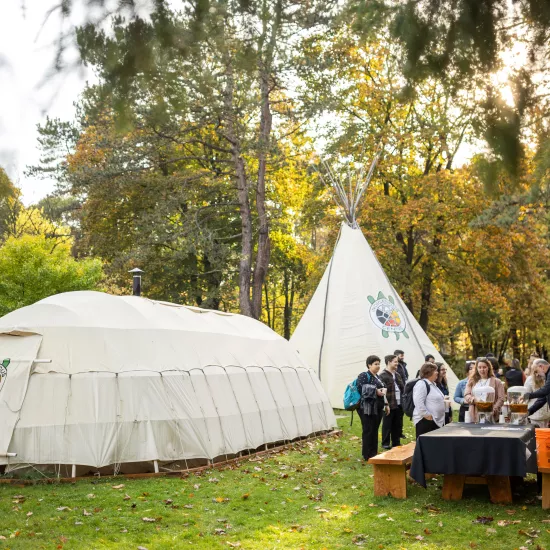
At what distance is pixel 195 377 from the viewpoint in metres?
12.5

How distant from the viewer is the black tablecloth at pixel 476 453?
8367 millimetres

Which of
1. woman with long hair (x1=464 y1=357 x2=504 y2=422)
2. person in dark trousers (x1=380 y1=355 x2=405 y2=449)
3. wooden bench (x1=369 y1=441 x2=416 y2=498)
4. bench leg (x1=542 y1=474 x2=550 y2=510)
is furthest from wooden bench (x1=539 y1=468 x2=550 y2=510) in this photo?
person in dark trousers (x1=380 y1=355 x2=405 y2=449)

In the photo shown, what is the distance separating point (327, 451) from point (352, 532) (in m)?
5.89

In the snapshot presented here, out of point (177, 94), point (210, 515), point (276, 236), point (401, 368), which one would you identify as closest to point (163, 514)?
point (210, 515)

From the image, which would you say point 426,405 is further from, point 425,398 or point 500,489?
point 500,489

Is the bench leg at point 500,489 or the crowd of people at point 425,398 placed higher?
the crowd of people at point 425,398

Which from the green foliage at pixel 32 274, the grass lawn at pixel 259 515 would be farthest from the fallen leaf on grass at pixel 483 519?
the green foliage at pixel 32 274

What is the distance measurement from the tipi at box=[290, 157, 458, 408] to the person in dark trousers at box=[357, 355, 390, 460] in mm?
7919

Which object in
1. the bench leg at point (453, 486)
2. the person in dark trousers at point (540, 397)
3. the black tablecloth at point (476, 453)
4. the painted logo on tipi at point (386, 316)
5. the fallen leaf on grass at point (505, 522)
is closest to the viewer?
the fallen leaf on grass at point (505, 522)

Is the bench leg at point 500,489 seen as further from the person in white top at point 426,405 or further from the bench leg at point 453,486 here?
the person in white top at point 426,405

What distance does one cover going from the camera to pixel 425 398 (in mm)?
10734

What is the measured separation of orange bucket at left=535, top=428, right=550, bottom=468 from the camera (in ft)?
27.5

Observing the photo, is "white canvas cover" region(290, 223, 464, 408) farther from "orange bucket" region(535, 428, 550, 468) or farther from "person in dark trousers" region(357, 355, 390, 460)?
"orange bucket" region(535, 428, 550, 468)

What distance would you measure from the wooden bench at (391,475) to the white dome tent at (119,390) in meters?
3.47
